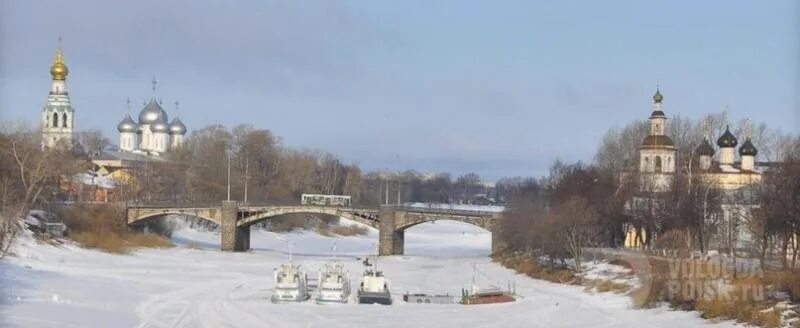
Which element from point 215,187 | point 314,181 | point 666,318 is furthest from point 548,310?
point 314,181

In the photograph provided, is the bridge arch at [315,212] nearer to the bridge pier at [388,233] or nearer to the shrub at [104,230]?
the bridge pier at [388,233]

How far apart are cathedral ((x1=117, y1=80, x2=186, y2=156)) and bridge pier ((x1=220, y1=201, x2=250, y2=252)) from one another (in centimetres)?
5345

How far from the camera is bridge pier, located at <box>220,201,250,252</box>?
256 ft

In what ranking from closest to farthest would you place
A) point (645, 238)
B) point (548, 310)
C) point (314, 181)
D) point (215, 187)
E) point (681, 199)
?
point (548, 310)
point (681, 199)
point (645, 238)
point (215, 187)
point (314, 181)

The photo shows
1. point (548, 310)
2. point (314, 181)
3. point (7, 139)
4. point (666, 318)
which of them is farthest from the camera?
point (314, 181)

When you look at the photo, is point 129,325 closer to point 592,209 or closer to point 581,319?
point 581,319

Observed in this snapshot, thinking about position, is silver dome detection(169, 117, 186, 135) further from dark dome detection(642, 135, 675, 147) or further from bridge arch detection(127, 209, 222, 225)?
dark dome detection(642, 135, 675, 147)

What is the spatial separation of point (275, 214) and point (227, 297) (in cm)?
3511

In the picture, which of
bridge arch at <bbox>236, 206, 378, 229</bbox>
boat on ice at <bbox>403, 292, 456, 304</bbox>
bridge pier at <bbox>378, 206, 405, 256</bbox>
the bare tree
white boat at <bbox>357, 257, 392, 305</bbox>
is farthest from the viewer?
bridge arch at <bbox>236, 206, 378, 229</bbox>

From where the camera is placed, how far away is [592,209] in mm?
59250

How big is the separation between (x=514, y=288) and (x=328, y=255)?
3105 cm

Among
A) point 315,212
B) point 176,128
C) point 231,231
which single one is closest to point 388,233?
point 315,212

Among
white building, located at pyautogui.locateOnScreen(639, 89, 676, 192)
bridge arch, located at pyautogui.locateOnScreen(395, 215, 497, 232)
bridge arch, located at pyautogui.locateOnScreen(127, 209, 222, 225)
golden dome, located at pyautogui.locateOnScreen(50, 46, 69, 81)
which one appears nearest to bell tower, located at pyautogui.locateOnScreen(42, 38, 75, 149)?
golden dome, located at pyautogui.locateOnScreen(50, 46, 69, 81)

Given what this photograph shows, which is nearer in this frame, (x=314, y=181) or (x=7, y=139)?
(x=7, y=139)
